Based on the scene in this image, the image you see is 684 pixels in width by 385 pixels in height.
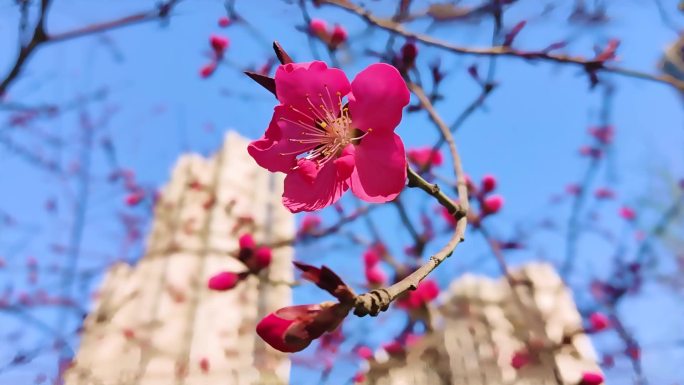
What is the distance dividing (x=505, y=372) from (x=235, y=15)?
6.22ft

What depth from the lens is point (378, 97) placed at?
618 millimetres

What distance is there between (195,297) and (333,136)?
12.5 ft

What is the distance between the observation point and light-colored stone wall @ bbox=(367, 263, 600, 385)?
6.35ft

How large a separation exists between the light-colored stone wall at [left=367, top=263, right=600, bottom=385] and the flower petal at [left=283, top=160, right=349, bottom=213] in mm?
1387

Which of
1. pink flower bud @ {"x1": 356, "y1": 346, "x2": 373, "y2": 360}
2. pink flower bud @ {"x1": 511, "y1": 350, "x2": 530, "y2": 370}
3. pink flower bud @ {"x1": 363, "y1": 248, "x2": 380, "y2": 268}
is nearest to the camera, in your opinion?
pink flower bud @ {"x1": 511, "y1": 350, "x2": 530, "y2": 370}

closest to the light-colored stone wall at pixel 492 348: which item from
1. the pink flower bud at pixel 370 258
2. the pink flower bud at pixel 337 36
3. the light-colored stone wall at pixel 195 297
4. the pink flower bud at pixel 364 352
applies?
the pink flower bud at pixel 364 352

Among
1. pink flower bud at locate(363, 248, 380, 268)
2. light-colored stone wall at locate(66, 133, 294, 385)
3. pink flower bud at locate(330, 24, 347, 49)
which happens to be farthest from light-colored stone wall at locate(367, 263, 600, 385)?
pink flower bud at locate(330, 24, 347, 49)

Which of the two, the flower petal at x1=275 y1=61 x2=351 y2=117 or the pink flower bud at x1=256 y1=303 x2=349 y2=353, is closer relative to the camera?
the pink flower bud at x1=256 y1=303 x2=349 y2=353

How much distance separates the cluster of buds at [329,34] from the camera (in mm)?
1816

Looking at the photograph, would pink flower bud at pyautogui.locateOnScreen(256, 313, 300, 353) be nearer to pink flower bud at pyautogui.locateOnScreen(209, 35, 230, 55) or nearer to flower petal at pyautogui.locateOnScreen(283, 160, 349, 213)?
flower petal at pyautogui.locateOnScreen(283, 160, 349, 213)

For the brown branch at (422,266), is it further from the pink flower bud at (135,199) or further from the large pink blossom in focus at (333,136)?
the pink flower bud at (135,199)

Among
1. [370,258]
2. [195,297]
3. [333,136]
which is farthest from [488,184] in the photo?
[195,297]

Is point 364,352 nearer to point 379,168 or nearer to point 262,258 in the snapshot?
point 262,258

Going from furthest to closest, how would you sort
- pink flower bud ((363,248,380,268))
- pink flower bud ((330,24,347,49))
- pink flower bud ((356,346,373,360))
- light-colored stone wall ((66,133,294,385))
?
light-colored stone wall ((66,133,294,385)), pink flower bud ((356,346,373,360)), pink flower bud ((363,248,380,268)), pink flower bud ((330,24,347,49))
